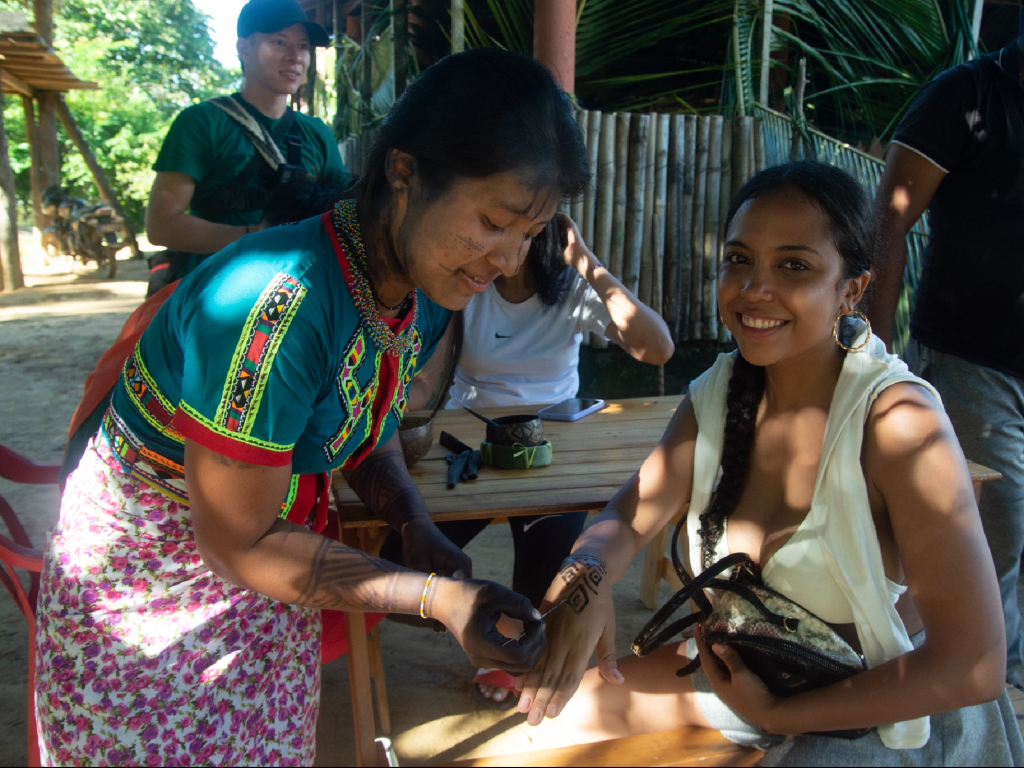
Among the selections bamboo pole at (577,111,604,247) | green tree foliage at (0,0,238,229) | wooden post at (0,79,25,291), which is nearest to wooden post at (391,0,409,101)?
bamboo pole at (577,111,604,247)

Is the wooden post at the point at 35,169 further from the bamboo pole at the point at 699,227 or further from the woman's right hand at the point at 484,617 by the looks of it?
the woman's right hand at the point at 484,617

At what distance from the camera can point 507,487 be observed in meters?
2.24

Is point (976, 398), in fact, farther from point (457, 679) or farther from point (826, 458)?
point (457, 679)

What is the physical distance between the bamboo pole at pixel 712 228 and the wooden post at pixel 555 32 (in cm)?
125

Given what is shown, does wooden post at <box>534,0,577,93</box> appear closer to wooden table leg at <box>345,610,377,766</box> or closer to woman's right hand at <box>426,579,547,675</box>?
wooden table leg at <box>345,610,377,766</box>

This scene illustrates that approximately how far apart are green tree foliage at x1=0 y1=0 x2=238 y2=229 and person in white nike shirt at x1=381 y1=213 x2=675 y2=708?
1959 centimetres

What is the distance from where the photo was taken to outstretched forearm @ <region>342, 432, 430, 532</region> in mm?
1884

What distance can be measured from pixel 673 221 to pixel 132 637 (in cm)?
505

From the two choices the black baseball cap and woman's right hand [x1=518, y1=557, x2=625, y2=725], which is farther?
the black baseball cap

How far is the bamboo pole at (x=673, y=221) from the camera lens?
5723mm

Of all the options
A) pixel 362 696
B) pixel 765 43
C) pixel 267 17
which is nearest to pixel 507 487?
pixel 362 696

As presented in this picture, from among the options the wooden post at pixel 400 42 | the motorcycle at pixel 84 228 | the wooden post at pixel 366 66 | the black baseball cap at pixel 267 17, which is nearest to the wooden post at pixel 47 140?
the motorcycle at pixel 84 228

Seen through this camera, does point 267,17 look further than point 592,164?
No

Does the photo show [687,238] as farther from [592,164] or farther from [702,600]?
[702,600]
